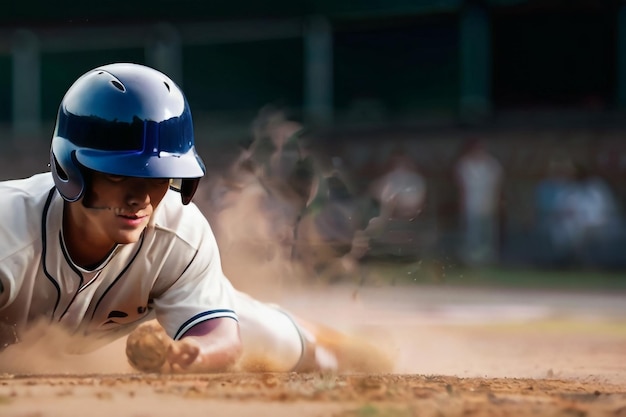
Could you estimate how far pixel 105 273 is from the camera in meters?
5.05

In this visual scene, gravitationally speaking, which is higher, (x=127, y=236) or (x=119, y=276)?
(x=127, y=236)

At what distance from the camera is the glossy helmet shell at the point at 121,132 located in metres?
4.70

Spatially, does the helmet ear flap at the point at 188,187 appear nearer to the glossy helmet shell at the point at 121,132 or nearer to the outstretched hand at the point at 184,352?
the glossy helmet shell at the point at 121,132

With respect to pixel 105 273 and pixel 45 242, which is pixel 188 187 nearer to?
pixel 105 273

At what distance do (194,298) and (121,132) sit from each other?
866 mm

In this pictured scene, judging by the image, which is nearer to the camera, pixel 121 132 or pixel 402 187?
pixel 121 132

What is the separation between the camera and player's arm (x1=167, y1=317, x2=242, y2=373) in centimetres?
492

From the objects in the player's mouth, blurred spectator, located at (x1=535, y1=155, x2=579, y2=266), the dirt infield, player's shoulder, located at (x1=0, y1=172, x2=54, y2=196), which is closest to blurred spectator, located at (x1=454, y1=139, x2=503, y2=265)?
blurred spectator, located at (x1=535, y1=155, x2=579, y2=266)

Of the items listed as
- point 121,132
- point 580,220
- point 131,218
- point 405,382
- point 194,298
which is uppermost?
point 121,132

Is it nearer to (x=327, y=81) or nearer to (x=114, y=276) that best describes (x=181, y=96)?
(x=114, y=276)

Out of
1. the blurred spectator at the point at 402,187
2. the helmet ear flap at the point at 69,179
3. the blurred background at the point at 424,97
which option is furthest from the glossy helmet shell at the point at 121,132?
the blurred background at the point at 424,97

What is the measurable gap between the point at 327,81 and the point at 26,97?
572cm

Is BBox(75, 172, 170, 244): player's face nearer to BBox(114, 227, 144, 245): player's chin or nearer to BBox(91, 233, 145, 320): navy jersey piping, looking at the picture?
BBox(114, 227, 144, 245): player's chin

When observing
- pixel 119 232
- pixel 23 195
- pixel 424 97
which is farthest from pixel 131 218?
pixel 424 97
